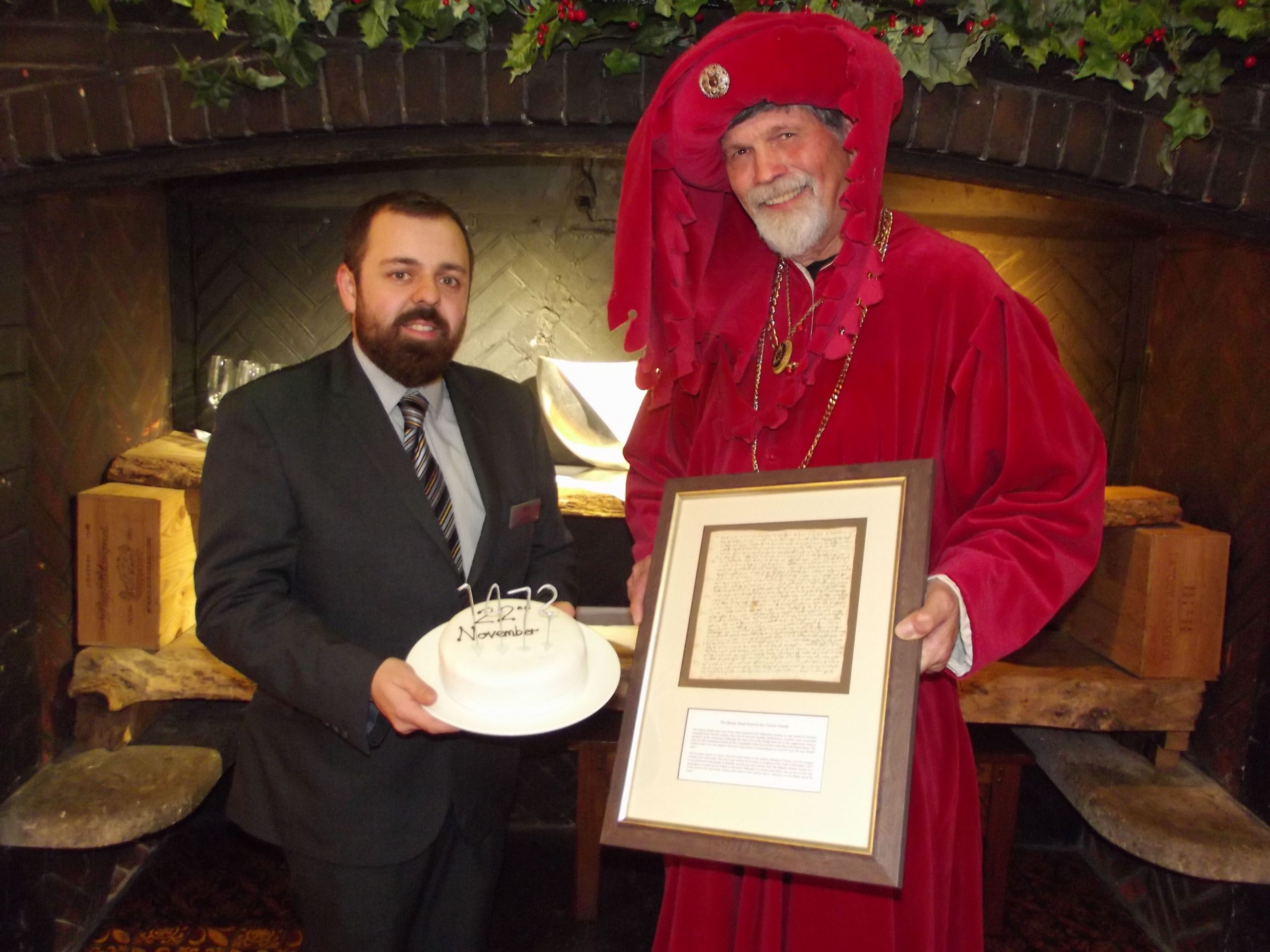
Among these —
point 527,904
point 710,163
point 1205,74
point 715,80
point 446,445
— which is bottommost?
point 527,904

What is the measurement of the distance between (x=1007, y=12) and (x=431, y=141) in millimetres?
1299

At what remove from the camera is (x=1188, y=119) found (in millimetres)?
2209

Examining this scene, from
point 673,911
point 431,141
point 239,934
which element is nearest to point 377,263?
point 431,141

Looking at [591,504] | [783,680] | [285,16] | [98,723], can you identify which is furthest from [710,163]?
[98,723]

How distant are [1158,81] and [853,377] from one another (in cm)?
124

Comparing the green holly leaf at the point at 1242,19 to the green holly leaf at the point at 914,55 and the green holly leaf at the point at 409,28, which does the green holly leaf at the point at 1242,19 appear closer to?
the green holly leaf at the point at 914,55

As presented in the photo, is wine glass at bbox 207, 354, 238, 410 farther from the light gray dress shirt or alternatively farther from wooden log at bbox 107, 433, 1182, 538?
the light gray dress shirt

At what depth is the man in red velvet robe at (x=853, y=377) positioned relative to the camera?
4.65ft

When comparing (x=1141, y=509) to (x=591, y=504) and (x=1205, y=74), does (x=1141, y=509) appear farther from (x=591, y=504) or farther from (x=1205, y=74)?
(x=591, y=504)

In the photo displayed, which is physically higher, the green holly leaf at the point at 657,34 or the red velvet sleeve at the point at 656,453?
the green holly leaf at the point at 657,34

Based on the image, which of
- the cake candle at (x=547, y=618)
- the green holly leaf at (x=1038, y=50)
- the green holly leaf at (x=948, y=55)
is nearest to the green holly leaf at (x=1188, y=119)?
the green holly leaf at (x=1038, y=50)

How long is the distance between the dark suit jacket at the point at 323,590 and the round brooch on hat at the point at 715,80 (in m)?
0.90

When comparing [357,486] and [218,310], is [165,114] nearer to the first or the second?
[357,486]

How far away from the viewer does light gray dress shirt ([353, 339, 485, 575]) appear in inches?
82.0
